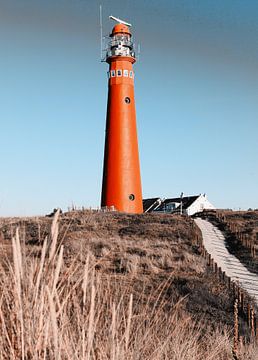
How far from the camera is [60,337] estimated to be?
93.3 inches

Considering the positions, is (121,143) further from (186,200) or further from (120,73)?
(186,200)

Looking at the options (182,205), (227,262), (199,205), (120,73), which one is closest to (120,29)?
(120,73)

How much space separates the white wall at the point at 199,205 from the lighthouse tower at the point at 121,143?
52.0 feet

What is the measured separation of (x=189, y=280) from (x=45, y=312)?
37.2ft

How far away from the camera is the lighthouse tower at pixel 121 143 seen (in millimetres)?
26875

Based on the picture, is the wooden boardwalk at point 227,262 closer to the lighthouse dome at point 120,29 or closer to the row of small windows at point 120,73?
the row of small windows at point 120,73

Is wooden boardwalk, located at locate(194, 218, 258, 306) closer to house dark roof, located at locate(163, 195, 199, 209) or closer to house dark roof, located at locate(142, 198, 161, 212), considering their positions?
house dark roof, located at locate(163, 195, 199, 209)

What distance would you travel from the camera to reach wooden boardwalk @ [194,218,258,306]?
13.5m

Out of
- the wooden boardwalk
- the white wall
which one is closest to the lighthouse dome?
the wooden boardwalk

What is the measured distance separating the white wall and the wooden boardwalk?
1681 centimetres

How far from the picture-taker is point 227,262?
56.5 feet

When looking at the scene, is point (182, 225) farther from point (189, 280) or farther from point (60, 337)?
point (60, 337)

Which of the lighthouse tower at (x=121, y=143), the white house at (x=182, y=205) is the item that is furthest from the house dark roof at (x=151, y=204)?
the lighthouse tower at (x=121, y=143)

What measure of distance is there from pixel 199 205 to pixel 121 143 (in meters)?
18.9
